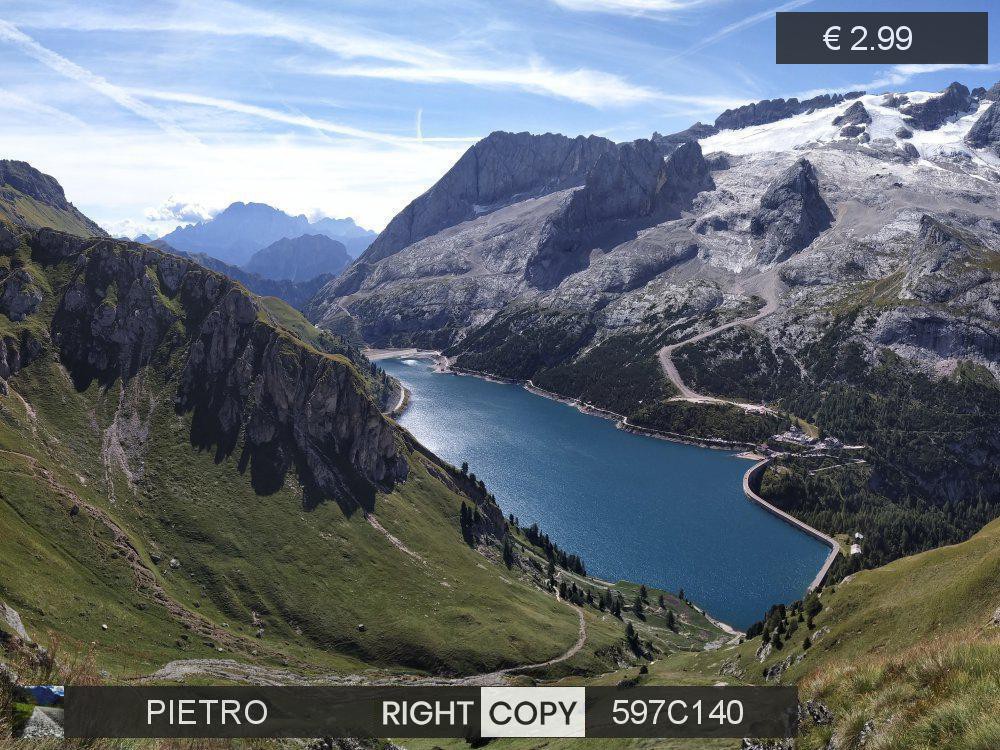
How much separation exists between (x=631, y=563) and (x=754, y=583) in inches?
1321

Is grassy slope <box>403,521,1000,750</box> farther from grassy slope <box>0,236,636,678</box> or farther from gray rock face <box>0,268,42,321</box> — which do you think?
gray rock face <box>0,268,42,321</box>

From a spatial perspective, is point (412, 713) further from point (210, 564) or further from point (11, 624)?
point (210, 564)

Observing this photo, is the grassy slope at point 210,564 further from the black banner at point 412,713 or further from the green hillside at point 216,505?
the black banner at point 412,713

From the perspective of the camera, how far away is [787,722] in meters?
23.3

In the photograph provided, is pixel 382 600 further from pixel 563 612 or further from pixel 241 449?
pixel 241 449

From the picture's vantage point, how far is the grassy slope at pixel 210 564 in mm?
88450
